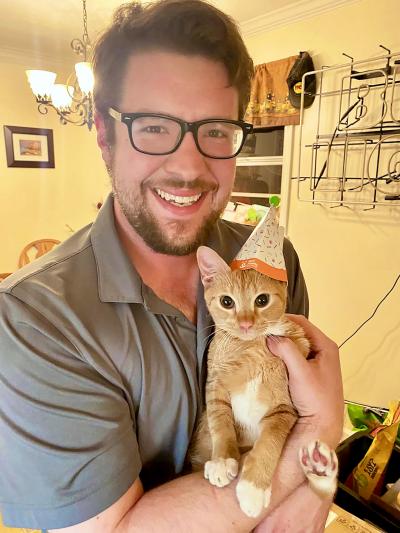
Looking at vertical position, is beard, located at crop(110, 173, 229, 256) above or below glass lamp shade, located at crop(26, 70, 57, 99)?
below

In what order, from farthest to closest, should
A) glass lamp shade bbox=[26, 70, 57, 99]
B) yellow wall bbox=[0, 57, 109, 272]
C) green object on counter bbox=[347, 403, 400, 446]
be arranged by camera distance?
1. yellow wall bbox=[0, 57, 109, 272]
2. glass lamp shade bbox=[26, 70, 57, 99]
3. green object on counter bbox=[347, 403, 400, 446]

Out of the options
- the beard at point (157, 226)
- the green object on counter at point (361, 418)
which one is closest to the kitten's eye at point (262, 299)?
the beard at point (157, 226)

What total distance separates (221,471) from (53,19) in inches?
140

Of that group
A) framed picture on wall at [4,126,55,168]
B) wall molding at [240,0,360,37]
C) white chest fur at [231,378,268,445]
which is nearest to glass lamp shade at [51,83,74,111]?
wall molding at [240,0,360,37]

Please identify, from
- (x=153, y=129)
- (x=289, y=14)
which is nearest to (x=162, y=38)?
(x=153, y=129)

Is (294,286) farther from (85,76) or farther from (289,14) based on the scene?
(289,14)

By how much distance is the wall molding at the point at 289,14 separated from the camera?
265 centimetres

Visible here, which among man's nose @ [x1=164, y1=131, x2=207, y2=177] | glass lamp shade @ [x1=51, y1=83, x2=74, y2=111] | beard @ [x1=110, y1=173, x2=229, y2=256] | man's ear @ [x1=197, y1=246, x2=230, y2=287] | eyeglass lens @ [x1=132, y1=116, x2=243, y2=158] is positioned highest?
glass lamp shade @ [x1=51, y1=83, x2=74, y2=111]

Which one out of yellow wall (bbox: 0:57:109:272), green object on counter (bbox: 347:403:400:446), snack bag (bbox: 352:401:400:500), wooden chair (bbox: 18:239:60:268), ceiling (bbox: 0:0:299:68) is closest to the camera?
snack bag (bbox: 352:401:400:500)

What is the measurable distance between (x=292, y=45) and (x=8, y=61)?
9.17 ft

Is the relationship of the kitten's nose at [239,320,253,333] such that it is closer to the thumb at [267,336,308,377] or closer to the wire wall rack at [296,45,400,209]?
the thumb at [267,336,308,377]

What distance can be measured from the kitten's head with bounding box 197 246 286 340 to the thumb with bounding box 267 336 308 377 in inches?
2.1

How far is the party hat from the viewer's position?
96cm

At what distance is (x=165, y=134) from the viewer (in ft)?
3.14
